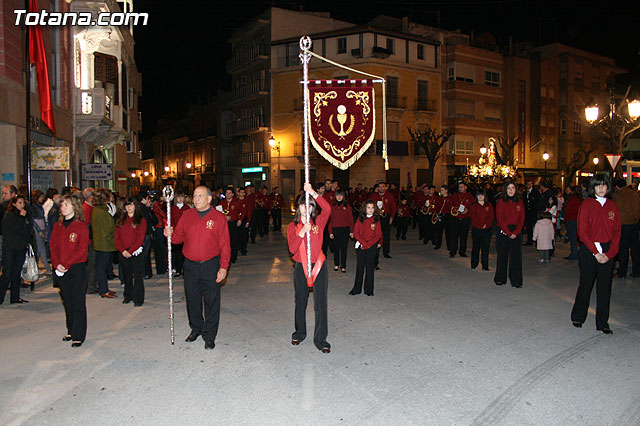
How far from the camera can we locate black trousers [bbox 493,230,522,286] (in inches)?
384

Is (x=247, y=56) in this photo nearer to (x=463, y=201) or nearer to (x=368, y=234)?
(x=463, y=201)

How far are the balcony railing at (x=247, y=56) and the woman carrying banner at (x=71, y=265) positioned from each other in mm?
37973

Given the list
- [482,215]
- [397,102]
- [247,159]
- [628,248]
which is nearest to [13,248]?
[482,215]

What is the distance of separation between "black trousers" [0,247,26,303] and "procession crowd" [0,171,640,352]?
2 centimetres

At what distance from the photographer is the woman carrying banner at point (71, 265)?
6.31 meters

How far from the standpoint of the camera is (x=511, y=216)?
9922mm

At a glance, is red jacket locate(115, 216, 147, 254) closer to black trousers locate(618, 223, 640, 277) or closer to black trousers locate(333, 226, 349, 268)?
black trousers locate(333, 226, 349, 268)

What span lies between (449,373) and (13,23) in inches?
593

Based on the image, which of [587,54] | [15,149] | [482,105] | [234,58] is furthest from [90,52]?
[587,54]

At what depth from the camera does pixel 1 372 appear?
5.43 metres

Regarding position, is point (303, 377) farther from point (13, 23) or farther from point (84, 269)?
point (13, 23)

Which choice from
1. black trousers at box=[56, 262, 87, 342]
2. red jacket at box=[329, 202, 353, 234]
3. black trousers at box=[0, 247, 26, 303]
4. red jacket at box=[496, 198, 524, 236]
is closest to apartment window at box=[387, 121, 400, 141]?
red jacket at box=[329, 202, 353, 234]

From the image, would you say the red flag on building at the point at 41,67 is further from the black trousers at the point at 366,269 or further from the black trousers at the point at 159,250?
the black trousers at the point at 366,269

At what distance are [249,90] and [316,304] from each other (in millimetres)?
40905
